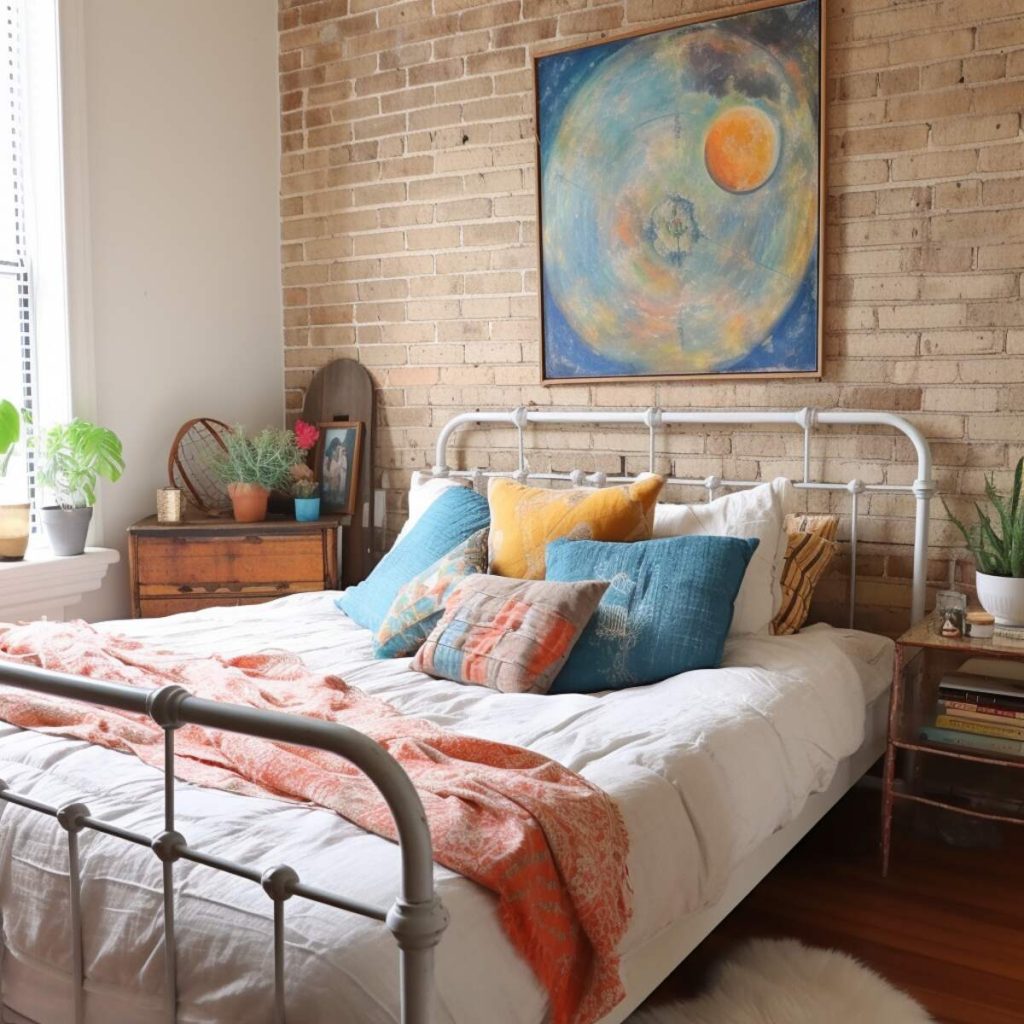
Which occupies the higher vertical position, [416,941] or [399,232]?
[399,232]

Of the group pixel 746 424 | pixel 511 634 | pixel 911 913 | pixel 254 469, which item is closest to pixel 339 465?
pixel 254 469

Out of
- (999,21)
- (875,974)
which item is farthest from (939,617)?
(999,21)

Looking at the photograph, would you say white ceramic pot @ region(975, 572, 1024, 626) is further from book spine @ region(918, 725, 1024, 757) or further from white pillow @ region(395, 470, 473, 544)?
white pillow @ region(395, 470, 473, 544)

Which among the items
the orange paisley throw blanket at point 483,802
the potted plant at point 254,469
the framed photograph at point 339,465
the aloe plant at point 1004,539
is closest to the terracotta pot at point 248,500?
the potted plant at point 254,469

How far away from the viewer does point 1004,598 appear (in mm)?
2703

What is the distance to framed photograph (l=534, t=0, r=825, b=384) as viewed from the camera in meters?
3.18

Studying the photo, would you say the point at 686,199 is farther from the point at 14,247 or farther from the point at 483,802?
the point at 483,802

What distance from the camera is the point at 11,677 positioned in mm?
1552

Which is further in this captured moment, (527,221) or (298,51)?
(298,51)

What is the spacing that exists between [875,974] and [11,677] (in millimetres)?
1721

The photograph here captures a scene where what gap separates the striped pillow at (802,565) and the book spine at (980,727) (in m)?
0.43

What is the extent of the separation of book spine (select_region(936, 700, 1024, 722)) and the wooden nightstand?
0.02m

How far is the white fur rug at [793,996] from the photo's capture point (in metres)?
2.09

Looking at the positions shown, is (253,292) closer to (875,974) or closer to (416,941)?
(875,974)
